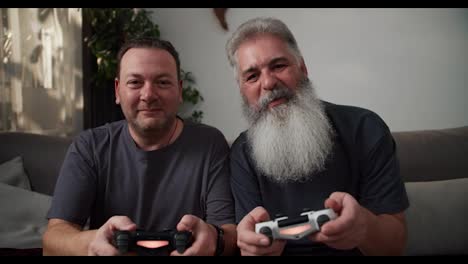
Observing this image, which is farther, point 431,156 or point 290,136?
point 431,156

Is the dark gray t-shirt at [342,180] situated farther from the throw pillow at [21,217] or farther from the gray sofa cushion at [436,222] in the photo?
the throw pillow at [21,217]

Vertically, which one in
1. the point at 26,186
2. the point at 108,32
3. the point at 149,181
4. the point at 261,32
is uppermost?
the point at 108,32

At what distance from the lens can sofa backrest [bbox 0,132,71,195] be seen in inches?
60.7

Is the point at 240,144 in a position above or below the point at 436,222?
above

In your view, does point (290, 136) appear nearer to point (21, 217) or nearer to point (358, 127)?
point (358, 127)

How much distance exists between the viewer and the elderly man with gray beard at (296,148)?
91 centimetres

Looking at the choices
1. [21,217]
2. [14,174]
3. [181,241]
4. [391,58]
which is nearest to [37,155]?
[14,174]

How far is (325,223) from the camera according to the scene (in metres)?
0.63

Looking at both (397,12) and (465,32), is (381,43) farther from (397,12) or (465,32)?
(465,32)

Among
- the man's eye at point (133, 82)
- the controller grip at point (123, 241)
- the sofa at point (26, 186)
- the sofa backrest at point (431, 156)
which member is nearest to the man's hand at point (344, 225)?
A: the controller grip at point (123, 241)

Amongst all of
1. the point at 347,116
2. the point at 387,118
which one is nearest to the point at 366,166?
the point at 347,116

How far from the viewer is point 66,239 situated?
0.84 m

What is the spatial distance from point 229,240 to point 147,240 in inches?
10.1

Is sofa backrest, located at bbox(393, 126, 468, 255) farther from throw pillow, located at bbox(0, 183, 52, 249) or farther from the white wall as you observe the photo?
throw pillow, located at bbox(0, 183, 52, 249)
